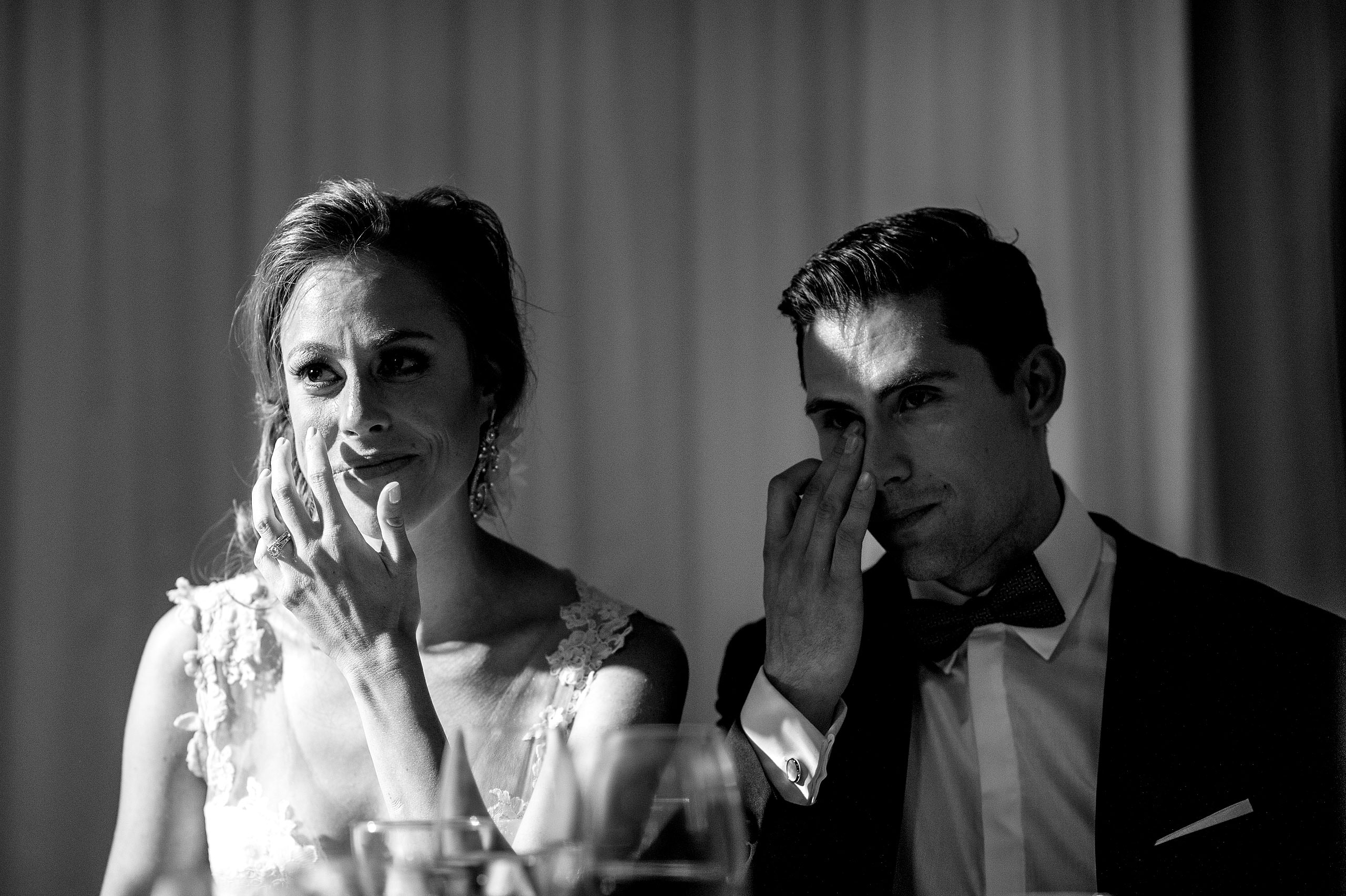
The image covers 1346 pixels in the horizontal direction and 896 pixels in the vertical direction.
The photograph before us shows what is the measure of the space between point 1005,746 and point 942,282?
2.07ft

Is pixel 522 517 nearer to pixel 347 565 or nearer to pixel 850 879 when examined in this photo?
pixel 347 565

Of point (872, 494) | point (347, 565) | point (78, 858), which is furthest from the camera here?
point (78, 858)

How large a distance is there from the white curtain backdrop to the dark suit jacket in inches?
37.2

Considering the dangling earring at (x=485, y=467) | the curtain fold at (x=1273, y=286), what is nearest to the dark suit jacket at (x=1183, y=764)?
the dangling earring at (x=485, y=467)

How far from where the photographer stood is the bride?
5.72 ft

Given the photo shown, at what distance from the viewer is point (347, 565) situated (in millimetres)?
1485

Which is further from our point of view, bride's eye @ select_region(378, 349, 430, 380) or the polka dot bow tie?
bride's eye @ select_region(378, 349, 430, 380)

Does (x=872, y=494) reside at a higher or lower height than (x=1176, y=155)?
lower

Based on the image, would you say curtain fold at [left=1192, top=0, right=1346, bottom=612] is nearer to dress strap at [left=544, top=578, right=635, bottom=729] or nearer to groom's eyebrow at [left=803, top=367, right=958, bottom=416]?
groom's eyebrow at [left=803, top=367, right=958, bottom=416]

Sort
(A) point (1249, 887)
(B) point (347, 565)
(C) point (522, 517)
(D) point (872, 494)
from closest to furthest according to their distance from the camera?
(A) point (1249, 887), (B) point (347, 565), (D) point (872, 494), (C) point (522, 517)

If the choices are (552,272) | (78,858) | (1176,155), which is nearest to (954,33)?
(1176,155)

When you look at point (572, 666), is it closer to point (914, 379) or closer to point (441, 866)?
point (914, 379)

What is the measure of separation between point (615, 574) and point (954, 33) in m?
1.35

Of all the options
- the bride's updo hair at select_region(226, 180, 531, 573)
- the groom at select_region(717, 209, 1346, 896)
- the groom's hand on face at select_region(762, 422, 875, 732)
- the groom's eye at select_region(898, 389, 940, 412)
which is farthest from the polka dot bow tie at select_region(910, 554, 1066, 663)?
the bride's updo hair at select_region(226, 180, 531, 573)
